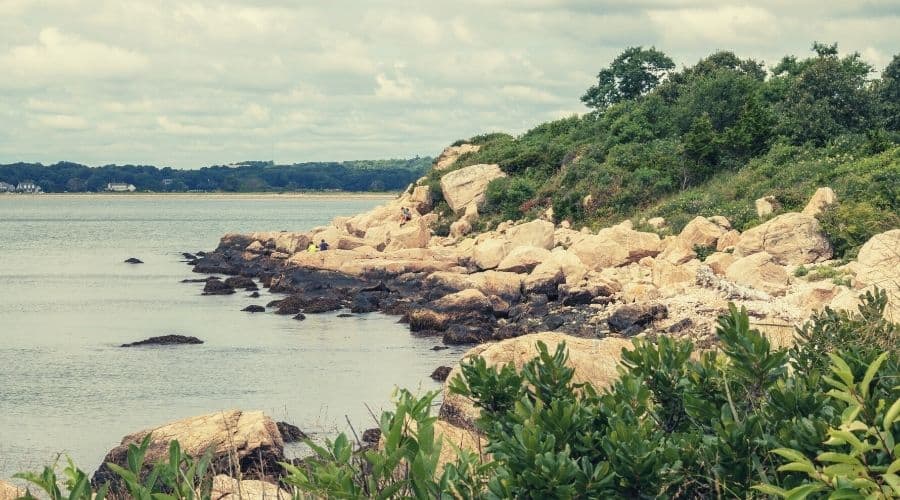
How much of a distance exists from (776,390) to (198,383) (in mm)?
21203

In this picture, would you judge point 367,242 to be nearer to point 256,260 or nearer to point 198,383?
point 256,260

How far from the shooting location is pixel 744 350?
5332 millimetres

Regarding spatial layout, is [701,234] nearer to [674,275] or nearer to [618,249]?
[618,249]

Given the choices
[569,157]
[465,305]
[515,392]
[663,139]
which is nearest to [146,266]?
[569,157]

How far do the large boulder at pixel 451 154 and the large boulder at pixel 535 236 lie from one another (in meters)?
22.9

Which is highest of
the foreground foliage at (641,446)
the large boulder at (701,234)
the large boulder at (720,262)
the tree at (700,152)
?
the tree at (700,152)

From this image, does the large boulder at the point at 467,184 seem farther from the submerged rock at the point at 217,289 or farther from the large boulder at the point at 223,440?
the large boulder at the point at 223,440

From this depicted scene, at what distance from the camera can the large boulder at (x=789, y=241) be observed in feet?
94.2

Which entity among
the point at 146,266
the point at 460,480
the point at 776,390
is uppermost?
the point at 776,390

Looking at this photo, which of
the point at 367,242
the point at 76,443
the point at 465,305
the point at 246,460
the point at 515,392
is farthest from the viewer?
the point at 367,242

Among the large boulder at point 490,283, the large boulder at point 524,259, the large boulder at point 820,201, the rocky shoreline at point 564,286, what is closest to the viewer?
the rocky shoreline at point 564,286

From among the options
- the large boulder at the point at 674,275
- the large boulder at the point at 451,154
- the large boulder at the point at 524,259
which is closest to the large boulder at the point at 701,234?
the large boulder at the point at 674,275

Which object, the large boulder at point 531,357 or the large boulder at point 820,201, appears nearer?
the large boulder at point 531,357

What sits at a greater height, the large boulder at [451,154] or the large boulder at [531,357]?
the large boulder at [451,154]
